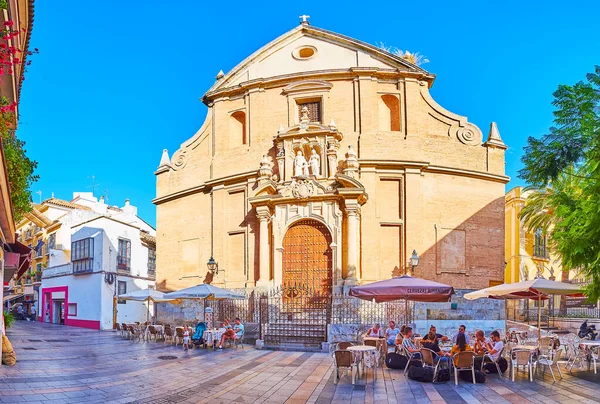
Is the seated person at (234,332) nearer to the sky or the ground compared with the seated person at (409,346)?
nearer to the ground

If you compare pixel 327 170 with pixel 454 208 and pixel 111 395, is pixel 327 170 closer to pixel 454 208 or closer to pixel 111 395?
pixel 454 208

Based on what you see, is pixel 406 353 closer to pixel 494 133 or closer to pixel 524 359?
pixel 524 359

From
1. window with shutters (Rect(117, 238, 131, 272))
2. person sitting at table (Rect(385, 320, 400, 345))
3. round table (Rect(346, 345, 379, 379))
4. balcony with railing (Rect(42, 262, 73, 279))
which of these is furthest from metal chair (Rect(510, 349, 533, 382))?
balcony with railing (Rect(42, 262, 73, 279))

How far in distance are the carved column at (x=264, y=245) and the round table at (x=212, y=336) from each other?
430 cm

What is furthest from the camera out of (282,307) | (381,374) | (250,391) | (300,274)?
(300,274)

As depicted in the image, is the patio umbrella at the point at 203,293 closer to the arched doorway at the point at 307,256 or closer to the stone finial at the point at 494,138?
the arched doorway at the point at 307,256

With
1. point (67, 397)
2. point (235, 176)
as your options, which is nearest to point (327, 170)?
point (235, 176)

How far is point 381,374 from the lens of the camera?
40.8 feet

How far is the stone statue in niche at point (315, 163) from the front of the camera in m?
22.6

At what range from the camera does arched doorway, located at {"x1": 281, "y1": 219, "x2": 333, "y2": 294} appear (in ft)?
72.3

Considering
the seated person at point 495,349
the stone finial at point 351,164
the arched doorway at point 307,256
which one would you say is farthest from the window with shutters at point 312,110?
the seated person at point 495,349

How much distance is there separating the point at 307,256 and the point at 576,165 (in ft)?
38.8

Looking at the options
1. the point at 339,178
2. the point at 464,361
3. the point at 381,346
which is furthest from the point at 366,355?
the point at 339,178

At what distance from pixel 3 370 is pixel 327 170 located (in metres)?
14.1
